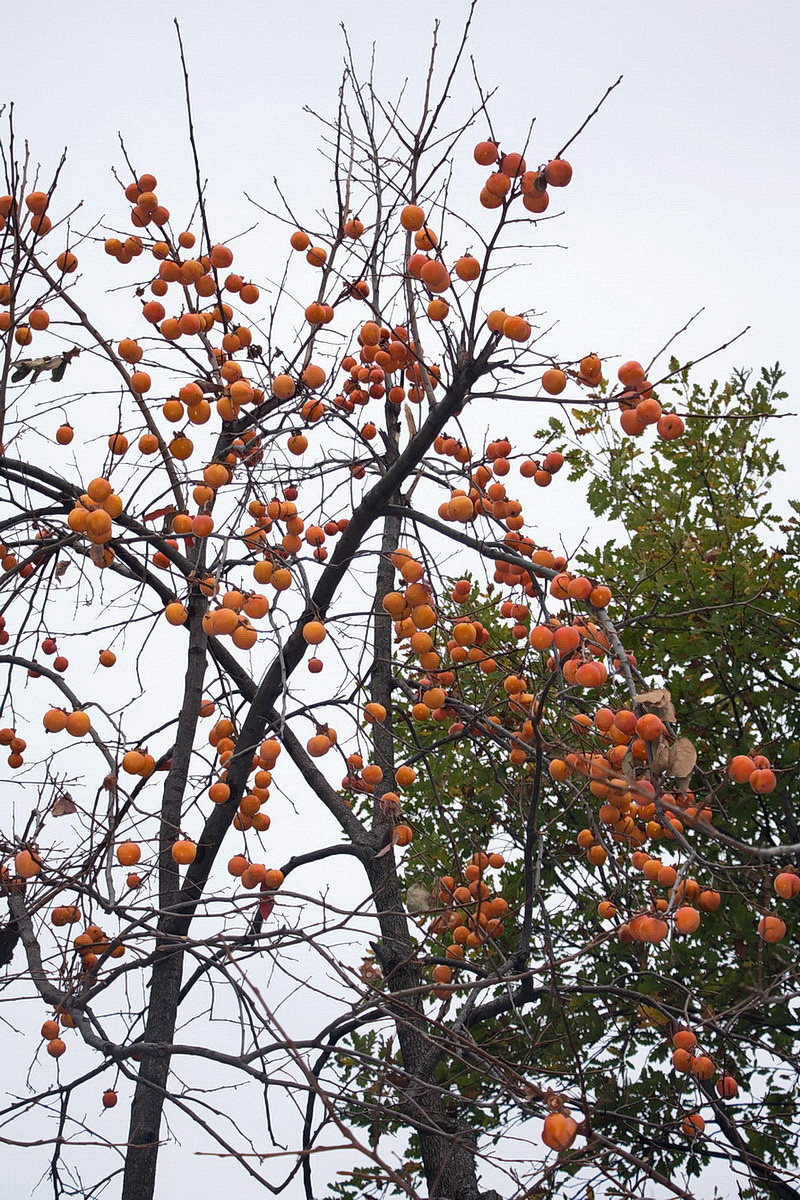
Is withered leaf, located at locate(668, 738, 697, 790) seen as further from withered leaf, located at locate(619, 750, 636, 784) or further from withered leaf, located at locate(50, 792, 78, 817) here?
withered leaf, located at locate(50, 792, 78, 817)

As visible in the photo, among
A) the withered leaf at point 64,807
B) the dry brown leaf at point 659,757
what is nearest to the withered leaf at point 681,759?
the dry brown leaf at point 659,757

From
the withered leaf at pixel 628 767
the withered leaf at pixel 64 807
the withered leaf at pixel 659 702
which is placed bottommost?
the withered leaf at pixel 628 767

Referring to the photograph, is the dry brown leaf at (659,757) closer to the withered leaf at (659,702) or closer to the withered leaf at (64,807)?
the withered leaf at (659,702)

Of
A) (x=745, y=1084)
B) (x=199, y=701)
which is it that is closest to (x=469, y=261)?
(x=199, y=701)

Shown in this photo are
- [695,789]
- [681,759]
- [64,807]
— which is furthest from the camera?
[695,789]

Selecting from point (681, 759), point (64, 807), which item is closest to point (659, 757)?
point (681, 759)

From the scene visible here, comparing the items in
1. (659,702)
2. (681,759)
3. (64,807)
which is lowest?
(681,759)

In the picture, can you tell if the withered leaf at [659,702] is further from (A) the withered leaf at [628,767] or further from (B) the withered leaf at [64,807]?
(B) the withered leaf at [64,807]

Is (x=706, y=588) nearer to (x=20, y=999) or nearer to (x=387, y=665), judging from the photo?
(x=387, y=665)

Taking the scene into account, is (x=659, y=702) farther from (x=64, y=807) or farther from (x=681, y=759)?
(x=64, y=807)

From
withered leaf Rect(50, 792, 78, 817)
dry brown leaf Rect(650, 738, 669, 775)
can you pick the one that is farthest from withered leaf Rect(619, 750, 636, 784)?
withered leaf Rect(50, 792, 78, 817)

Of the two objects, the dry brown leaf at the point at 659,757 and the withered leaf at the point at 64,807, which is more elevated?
the withered leaf at the point at 64,807

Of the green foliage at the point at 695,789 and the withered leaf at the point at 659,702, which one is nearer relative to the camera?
the withered leaf at the point at 659,702

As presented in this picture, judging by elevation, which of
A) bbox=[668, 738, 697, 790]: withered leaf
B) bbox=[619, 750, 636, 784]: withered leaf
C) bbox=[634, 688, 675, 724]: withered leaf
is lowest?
bbox=[668, 738, 697, 790]: withered leaf
